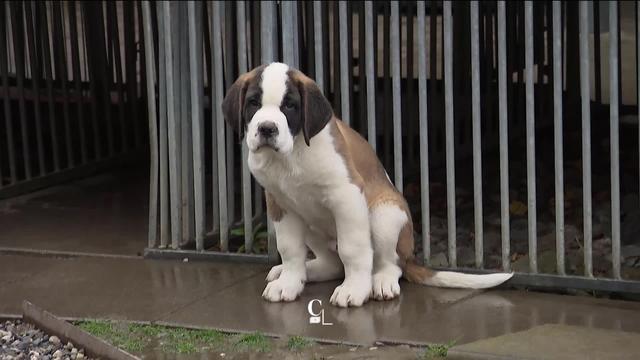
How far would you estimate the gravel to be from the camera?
5.78 metres

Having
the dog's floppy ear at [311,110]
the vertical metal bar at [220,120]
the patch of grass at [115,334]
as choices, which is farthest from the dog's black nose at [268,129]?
the vertical metal bar at [220,120]

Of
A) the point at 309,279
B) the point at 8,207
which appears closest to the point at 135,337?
the point at 309,279

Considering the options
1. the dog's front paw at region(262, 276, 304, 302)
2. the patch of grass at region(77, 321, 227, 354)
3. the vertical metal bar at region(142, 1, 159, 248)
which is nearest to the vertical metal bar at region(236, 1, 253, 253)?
the vertical metal bar at region(142, 1, 159, 248)

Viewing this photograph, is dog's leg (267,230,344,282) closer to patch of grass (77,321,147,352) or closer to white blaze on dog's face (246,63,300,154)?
white blaze on dog's face (246,63,300,154)

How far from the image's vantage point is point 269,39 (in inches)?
288

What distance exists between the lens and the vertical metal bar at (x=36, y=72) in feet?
35.0

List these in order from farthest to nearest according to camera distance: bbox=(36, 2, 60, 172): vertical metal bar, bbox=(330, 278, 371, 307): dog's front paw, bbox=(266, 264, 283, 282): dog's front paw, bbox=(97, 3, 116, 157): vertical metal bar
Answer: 1. bbox=(97, 3, 116, 157): vertical metal bar
2. bbox=(36, 2, 60, 172): vertical metal bar
3. bbox=(266, 264, 283, 282): dog's front paw
4. bbox=(330, 278, 371, 307): dog's front paw

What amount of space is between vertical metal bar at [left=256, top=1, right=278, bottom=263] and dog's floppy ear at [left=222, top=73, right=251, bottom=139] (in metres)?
1.24

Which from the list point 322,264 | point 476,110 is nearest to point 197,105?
point 322,264

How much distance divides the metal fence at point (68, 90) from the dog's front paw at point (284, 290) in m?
4.47

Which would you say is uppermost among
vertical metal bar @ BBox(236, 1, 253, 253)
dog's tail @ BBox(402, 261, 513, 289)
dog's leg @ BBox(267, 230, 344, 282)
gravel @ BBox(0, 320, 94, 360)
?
vertical metal bar @ BBox(236, 1, 253, 253)

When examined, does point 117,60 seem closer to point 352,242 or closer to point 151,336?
point 352,242

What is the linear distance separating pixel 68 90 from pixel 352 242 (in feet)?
19.5

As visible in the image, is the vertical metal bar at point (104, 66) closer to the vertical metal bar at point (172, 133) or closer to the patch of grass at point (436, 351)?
the vertical metal bar at point (172, 133)
